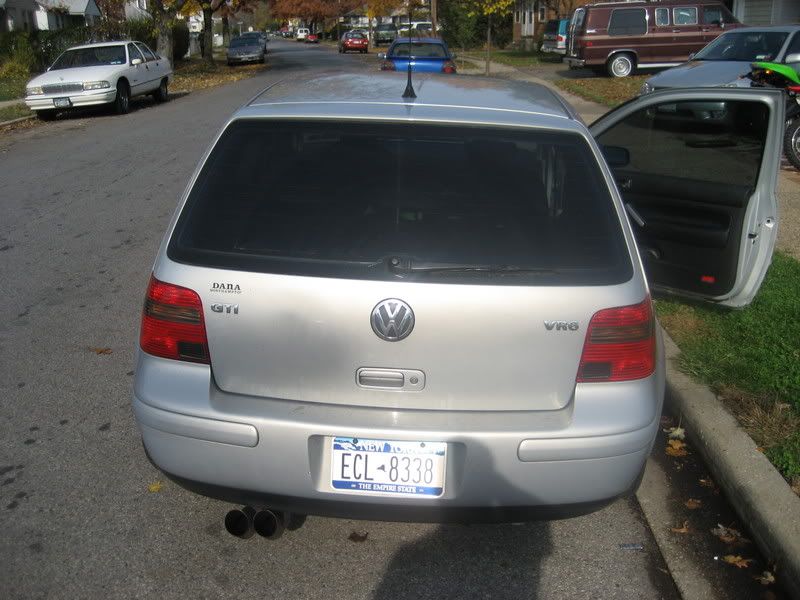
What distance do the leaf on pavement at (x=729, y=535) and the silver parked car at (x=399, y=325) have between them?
85 cm

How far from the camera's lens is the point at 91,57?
20500 millimetres

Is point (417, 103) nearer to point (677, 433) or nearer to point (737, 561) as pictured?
point (737, 561)

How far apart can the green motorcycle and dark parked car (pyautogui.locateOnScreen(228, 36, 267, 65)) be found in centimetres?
3484

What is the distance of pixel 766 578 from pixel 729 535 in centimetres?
33

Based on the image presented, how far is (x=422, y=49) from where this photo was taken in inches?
893

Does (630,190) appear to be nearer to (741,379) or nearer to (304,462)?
(741,379)

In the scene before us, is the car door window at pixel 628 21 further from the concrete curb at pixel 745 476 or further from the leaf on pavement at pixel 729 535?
the leaf on pavement at pixel 729 535

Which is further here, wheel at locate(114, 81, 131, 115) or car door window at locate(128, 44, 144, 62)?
car door window at locate(128, 44, 144, 62)

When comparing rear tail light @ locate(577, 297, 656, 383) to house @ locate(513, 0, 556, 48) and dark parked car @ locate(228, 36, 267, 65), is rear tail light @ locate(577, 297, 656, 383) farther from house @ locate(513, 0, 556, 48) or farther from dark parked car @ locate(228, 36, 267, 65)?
house @ locate(513, 0, 556, 48)

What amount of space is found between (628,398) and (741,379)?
80.1 inches

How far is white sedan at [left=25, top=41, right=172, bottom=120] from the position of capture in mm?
19062

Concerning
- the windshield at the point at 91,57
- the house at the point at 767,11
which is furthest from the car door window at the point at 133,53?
the house at the point at 767,11

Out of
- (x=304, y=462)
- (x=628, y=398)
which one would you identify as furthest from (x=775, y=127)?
(x=304, y=462)

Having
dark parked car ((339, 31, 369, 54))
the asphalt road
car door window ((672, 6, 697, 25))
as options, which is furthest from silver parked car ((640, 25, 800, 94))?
dark parked car ((339, 31, 369, 54))
